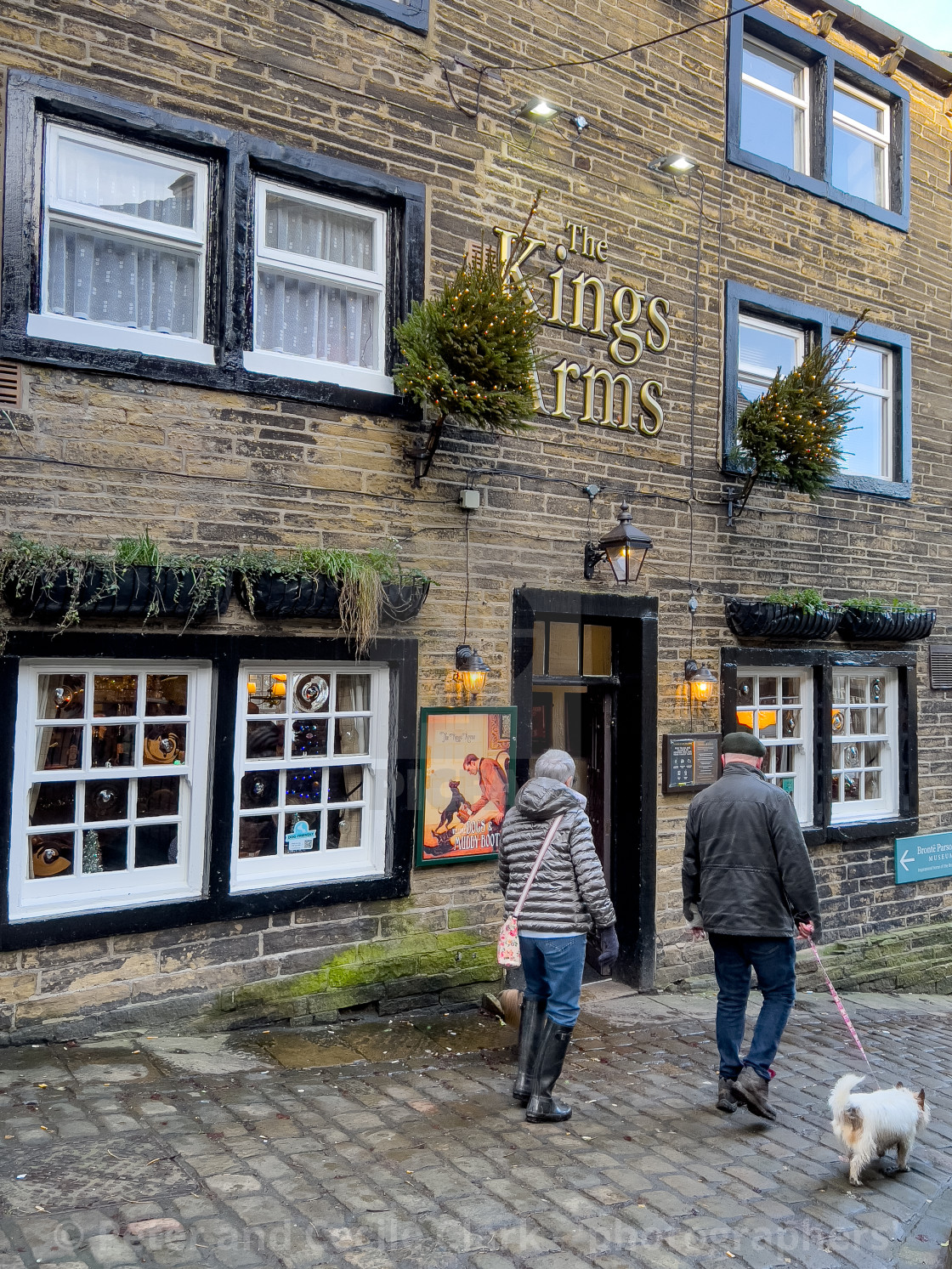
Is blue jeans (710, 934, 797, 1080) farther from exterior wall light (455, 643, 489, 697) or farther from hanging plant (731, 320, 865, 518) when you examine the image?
hanging plant (731, 320, 865, 518)

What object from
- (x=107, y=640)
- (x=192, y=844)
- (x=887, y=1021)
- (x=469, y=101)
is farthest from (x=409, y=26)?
(x=887, y=1021)

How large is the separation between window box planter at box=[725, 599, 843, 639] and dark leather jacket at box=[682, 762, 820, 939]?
3320 mm

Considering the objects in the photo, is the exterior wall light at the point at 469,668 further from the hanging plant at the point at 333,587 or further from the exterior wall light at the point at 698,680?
the exterior wall light at the point at 698,680

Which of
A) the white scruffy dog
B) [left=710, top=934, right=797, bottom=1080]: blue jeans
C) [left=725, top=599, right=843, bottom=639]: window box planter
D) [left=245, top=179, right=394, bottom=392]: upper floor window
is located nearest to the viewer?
the white scruffy dog

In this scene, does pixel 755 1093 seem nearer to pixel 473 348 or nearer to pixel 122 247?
pixel 473 348

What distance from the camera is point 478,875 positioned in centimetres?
727

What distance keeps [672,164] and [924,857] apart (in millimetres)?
6921

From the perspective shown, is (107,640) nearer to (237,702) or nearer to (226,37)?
(237,702)

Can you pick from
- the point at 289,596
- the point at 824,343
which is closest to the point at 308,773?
the point at 289,596

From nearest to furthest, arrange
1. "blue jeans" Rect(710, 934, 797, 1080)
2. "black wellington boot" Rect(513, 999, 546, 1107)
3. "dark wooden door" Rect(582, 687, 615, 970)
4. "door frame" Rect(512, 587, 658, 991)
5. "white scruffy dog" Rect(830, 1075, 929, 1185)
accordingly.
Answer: "white scruffy dog" Rect(830, 1075, 929, 1185), "black wellington boot" Rect(513, 999, 546, 1107), "blue jeans" Rect(710, 934, 797, 1080), "door frame" Rect(512, 587, 658, 991), "dark wooden door" Rect(582, 687, 615, 970)

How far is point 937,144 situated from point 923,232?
1060 mm

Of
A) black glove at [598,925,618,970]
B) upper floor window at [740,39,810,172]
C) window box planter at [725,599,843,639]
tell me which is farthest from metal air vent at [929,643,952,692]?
black glove at [598,925,618,970]

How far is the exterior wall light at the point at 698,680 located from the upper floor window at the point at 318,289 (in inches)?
131

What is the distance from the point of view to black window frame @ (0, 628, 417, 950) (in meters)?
5.48
